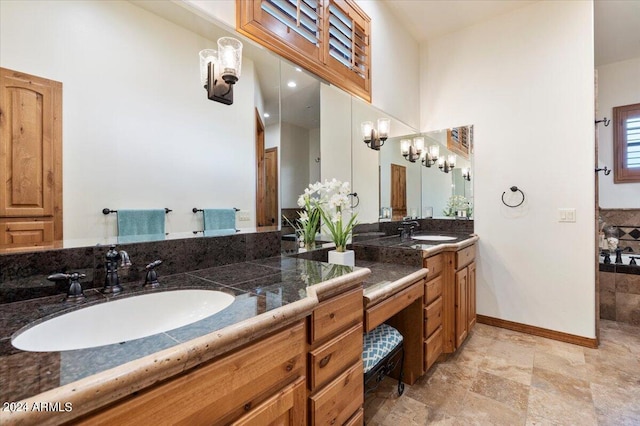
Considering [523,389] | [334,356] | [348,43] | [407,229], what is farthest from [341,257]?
[348,43]

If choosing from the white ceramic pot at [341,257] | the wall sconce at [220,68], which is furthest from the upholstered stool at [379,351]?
the wall sconce at [220,68]

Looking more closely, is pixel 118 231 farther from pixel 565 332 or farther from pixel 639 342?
pixel 639 342

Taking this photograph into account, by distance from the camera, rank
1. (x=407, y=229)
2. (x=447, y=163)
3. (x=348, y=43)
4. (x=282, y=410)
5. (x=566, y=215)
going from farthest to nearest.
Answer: (x=447, y=163), (x=407, y=229), (x=566, y=215), (x=348, y=43), (x=282, y=410)

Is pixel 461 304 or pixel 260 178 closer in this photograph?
pixel 260 178

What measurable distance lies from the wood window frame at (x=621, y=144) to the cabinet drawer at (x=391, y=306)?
3.70 m

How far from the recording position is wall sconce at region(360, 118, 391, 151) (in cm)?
253

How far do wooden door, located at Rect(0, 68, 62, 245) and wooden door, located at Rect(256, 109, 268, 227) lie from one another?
0.83 m

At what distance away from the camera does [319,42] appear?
2043mm

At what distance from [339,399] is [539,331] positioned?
251 cm

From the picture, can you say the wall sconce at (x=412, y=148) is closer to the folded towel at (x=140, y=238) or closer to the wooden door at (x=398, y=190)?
the wooden door at (x=398, y=190)

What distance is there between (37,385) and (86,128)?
89 cm

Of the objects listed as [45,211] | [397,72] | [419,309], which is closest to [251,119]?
[45,211]

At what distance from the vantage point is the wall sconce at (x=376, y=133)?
253 centimetres

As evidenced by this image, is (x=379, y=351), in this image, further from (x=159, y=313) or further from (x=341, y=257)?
(x=159, y=313)
